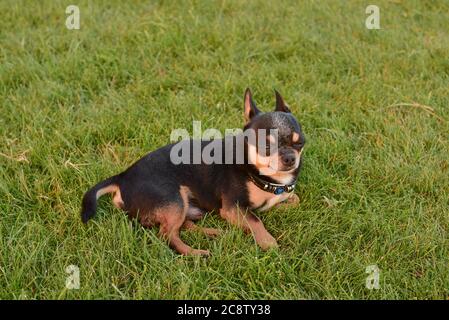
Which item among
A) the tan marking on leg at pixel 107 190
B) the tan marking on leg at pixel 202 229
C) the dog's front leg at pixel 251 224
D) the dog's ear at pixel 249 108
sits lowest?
the tan marking on leg at pixel 202 229

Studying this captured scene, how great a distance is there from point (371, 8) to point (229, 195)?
3970 mm

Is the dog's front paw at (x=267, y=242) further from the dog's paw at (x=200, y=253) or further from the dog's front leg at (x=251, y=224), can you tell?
the dog's paw at (x=200, y=253)

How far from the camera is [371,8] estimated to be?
5.76 metres

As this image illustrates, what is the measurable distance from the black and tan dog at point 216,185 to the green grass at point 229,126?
0.10 meters

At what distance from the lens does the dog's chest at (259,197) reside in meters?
2.81

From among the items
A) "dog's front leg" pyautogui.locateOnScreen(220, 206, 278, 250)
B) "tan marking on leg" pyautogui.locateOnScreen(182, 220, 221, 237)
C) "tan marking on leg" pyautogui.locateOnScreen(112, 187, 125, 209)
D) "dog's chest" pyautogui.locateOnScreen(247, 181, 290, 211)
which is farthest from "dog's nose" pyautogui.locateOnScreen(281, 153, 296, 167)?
"tan marking on leg" pyautogui.locateOnScreen(112, 187, 125, 209)

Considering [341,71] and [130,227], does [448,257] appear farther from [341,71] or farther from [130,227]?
[341,71]

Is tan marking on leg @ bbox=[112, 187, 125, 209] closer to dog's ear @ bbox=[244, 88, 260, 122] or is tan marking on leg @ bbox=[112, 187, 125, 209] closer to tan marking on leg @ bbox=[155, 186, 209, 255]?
tan marking on leg @ bbox=[155, 186, 209, 255]

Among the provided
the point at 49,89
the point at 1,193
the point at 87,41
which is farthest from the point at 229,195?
the point at 87,41

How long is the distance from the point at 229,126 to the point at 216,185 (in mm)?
954

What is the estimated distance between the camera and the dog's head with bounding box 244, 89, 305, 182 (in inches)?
105

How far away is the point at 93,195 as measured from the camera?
9.04 ft

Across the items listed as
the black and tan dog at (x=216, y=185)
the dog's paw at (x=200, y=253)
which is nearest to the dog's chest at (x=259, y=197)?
the black and tan dog at (x=216, y=185)

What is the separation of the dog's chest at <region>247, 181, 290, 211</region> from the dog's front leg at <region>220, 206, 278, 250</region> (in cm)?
9
